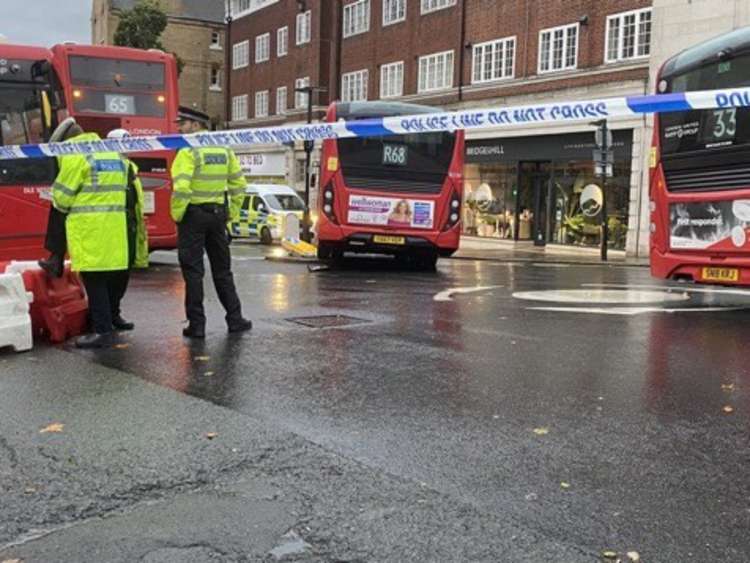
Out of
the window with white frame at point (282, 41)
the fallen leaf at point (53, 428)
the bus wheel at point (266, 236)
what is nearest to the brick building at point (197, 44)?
the window with white frame at point (282, 41)

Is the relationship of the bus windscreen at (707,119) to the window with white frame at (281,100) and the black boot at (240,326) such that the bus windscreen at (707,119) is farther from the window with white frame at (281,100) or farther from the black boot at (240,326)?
the window with white frame at (281,100)

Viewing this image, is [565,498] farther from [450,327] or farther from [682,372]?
[450,327]

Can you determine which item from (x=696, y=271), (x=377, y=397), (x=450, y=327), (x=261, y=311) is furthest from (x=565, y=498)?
(x=696, y=271)

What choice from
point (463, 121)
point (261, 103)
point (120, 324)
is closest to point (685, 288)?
point (463, 121)

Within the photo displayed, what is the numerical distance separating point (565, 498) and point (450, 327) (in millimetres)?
4553

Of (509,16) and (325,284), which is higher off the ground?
(509,16)

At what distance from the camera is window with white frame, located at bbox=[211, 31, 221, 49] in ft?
197

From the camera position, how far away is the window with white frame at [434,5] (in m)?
30.3

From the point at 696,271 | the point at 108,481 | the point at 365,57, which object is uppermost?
the point at 365,57

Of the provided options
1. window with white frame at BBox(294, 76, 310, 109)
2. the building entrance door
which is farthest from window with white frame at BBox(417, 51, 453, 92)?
window with white frame at BBox(294, 76, 310, 109)

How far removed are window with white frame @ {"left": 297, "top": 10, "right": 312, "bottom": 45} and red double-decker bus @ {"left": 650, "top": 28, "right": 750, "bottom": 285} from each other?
31032 mm

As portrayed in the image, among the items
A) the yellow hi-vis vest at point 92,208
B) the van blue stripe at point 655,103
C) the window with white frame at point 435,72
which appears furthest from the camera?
the window with white frame at point 435,72

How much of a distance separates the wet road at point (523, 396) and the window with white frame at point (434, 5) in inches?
886

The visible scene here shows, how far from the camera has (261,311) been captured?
9.06 meters
